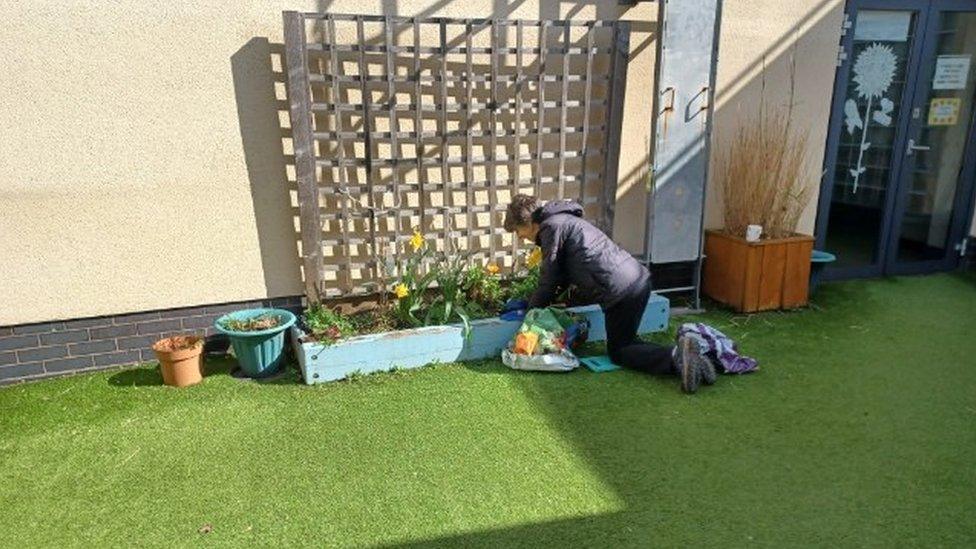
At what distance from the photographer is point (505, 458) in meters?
2.86

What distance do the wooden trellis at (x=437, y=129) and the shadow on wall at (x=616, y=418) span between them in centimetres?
19

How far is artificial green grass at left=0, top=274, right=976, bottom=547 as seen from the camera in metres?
2.41

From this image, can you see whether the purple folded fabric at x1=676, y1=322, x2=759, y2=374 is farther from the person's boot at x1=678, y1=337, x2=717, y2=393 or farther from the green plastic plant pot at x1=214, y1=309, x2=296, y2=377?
the green plastic plant pot at x1=214, y1=309, x2=296, y2=377

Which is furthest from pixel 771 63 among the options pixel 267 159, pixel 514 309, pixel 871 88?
pixel 267 159

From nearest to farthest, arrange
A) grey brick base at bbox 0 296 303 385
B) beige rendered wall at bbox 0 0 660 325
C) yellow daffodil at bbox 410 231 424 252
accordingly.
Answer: beige rendered wall at bbox 0 0 660 325 < grey brick base at bbox 0 296 303 385 < yellow daffodil at bbox 410 231 424 252

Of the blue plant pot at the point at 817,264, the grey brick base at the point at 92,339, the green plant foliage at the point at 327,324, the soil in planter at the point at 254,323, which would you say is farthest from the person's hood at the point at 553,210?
the blue plant pot at the point at 817,264

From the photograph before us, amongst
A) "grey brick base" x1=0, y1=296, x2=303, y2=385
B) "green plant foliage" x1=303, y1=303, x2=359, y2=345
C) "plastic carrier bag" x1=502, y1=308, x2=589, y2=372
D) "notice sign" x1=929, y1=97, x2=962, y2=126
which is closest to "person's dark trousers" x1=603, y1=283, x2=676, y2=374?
"plastic carrier bag" x1=502, y1=308, x2=589, y2=372

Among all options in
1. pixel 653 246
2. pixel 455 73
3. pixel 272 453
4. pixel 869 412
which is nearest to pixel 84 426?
pixel 272 453

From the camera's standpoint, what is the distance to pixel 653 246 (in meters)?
4.60

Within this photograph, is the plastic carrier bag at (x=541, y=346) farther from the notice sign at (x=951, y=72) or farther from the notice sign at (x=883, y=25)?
the notice sign at (x=951, y=72)

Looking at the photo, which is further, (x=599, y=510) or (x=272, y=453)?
(x=272, y=453)

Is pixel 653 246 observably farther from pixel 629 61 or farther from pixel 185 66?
pixel 185 66

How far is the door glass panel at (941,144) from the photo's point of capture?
17.1 feet

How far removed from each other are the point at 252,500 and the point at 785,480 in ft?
7.33
